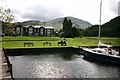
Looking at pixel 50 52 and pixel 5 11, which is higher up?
pixel 5 11

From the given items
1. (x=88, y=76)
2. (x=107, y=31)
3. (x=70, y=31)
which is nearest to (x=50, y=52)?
(x=88, y=76)

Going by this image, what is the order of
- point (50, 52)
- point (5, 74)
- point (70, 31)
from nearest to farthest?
1. point (5, 74)
2. point (50, 52)
3. point (70, 31)

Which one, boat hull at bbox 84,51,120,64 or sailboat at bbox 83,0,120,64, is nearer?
boat hull at bbox 84,51,120,64

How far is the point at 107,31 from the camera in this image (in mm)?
130125

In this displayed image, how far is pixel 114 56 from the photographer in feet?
120

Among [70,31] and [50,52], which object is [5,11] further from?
[70,31]

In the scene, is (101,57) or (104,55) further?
(101,57)

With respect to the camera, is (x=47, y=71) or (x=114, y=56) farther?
(x=114, y=56)

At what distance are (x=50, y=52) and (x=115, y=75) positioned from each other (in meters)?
23.1

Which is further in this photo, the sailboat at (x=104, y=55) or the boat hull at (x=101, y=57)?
the sailboat at (x=104, y=55)

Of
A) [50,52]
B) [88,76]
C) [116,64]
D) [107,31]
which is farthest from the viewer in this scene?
[107,31]

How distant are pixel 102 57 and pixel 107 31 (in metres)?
94.7

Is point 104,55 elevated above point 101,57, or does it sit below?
above

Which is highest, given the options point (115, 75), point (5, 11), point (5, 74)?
point (5, 11)
